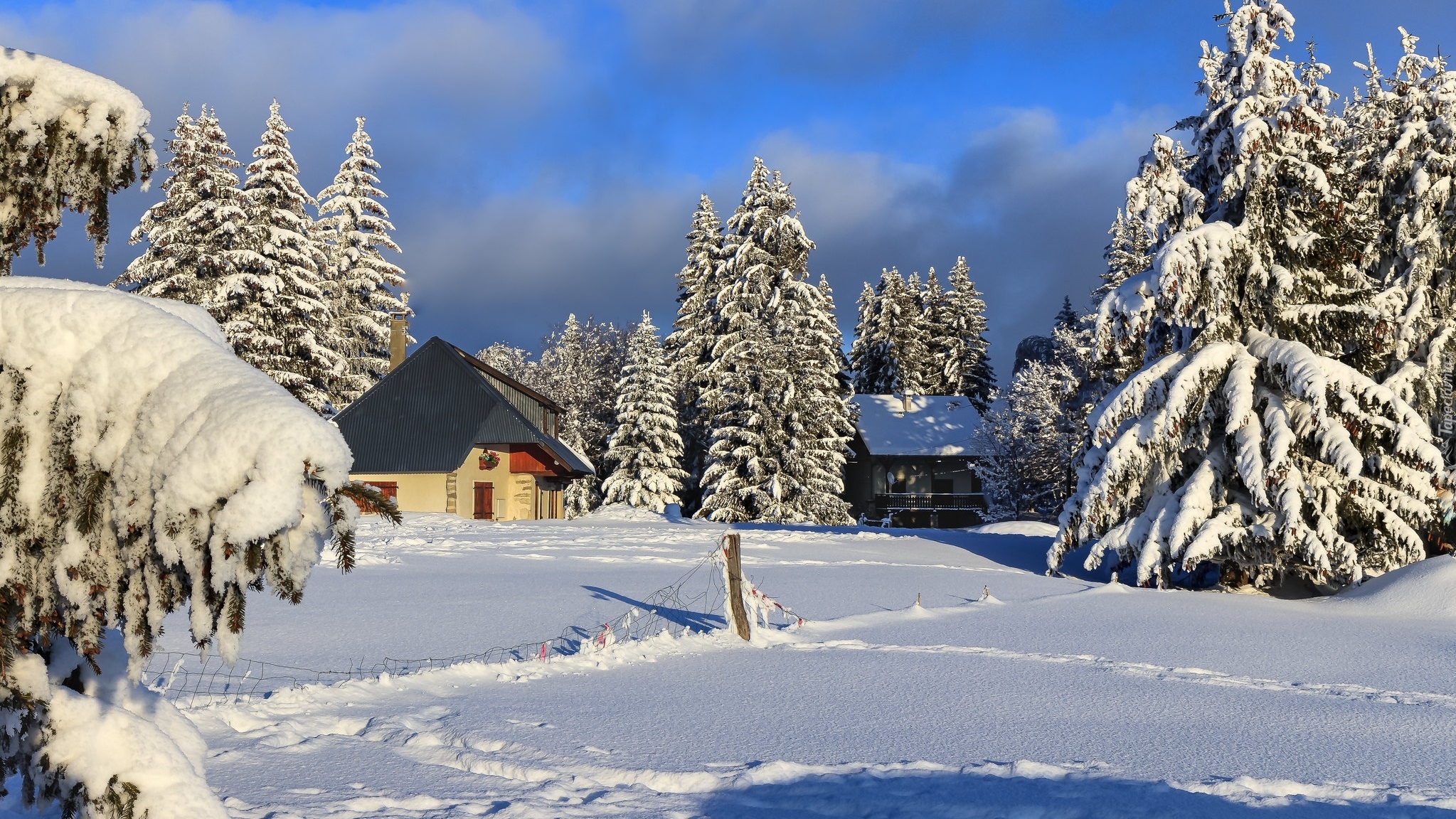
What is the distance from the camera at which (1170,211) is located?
20.3m

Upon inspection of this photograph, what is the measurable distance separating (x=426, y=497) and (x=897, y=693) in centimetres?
3083

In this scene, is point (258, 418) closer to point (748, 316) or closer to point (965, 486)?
point (748, 316)

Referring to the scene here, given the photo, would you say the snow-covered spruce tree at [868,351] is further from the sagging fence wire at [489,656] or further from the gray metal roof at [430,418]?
the sagging fence wire at [489,656]

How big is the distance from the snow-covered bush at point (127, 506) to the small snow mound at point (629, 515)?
34.4 m

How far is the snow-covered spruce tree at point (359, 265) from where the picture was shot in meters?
45.9

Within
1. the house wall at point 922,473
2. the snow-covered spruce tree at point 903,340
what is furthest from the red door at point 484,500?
the snow-covered spruce tree at point 903,340

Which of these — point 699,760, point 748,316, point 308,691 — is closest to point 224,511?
point 699,760

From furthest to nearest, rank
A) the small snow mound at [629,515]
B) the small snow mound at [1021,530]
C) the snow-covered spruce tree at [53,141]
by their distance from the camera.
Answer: the small snow mound at [629,515]
the small snow mound at [1021,530]
the snow-covered spruce tree at [53,141]

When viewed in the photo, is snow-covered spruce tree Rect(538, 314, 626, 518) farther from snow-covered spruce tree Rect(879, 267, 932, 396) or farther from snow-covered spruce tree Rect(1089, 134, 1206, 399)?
snow-covered spruce tree Rect(1089, 134, 1206, 399)

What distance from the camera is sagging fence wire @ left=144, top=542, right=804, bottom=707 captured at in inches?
376

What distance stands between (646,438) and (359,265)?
15.6 metres

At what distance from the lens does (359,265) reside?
47.4 m

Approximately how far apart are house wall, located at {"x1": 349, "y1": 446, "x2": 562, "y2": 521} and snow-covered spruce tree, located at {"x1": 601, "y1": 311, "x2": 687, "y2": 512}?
4565mm

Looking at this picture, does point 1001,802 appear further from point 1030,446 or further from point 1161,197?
point 1030,446
